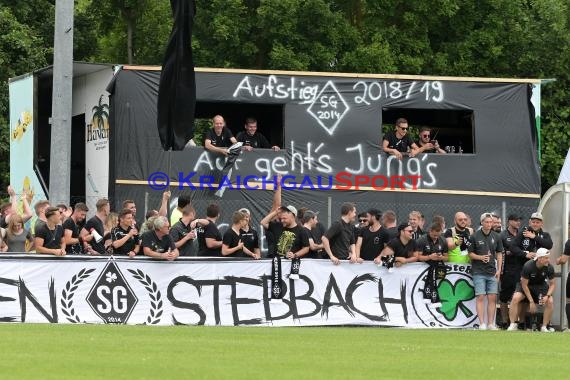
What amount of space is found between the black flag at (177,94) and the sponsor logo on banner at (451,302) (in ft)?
14.7

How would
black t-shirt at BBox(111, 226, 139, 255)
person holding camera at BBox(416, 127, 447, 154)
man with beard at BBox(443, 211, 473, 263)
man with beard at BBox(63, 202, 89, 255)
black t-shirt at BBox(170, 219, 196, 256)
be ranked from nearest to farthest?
man with beard at BBox(63, 202, 89, 255)
black t-shirt at BBox(111, 226, 139, 255)
black t-shirt at BBox(170, 219, 196, 256)
man with beard at BBox(443, 211, 473, 263)
person holding camera at BBox(416, 127, 447, 154)

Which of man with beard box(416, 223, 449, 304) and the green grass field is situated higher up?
man with beard box(416, 223, 449, 304)

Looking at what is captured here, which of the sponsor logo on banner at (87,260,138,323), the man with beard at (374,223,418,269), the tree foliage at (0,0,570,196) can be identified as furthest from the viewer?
the tree foliage at (0,0,570,196)

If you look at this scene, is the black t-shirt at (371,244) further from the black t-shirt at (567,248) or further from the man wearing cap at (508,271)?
the black t-shirt at (567,248)

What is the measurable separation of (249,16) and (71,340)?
2695cm

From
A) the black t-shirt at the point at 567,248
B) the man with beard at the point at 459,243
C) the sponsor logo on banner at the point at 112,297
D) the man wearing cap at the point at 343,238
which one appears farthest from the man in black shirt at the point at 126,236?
the black t-shirt at the point at 567,248

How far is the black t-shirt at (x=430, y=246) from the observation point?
21922 mm

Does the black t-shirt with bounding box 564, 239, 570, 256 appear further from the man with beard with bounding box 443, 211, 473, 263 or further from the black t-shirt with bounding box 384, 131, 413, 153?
the black t-shirt with bounding box 384, 131, 413, 153

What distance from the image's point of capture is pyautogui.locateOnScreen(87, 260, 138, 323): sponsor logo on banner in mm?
20391

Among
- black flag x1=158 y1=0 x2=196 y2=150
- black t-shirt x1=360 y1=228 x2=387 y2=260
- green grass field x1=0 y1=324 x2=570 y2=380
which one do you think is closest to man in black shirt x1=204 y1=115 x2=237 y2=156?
black flag x1=158 y1=0 x2=196 y2=150

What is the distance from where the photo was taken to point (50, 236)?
67.3ft

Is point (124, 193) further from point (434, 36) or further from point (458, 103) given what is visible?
point (434, 36)

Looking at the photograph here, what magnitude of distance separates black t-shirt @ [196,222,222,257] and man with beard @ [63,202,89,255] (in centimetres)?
181

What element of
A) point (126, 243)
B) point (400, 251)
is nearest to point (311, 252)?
point (400, 251)
